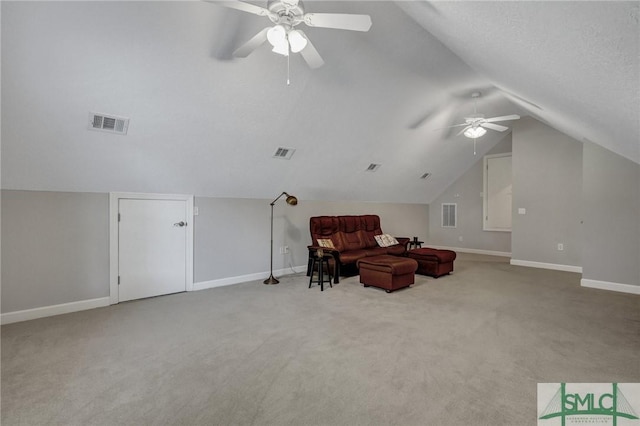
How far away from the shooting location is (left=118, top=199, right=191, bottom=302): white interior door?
400cm

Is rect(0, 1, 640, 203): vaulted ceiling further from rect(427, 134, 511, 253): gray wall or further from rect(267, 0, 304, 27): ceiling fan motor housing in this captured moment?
rect(427, 134, 511, 253): gray wall

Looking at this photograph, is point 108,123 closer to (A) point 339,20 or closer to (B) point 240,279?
(A) point 339,20

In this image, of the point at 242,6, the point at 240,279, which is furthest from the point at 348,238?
the point at 242,6

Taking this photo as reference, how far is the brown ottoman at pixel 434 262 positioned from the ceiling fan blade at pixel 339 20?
4.20 metres

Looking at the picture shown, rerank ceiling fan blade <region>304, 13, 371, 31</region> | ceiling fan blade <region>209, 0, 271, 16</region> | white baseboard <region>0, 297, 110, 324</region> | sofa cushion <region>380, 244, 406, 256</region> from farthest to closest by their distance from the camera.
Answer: sofa cushion <region>380, 244, 406, 256</region>
white baseboard <region>0, 297, 110, 324</region>
ceiling fan blade <region>304, 13, 371, 31</region>
ceiling fan blade <region>209, 0, 271, 16</region>

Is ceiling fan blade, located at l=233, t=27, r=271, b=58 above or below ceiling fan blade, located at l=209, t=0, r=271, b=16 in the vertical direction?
below

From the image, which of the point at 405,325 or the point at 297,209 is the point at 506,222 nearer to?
the point at 297,209

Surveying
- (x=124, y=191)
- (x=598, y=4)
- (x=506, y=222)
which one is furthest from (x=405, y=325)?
(x=506, y=222)

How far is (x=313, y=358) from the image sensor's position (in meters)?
2.49

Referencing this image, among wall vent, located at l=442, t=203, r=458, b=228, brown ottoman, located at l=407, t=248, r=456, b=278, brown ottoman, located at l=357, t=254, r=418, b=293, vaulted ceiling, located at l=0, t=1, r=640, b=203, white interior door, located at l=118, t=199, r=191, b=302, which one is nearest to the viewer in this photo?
vaulted ceiling, located at l=0, t=1, r=640, b=203

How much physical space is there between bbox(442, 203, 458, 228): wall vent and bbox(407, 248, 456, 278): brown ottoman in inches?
130

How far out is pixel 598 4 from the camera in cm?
108

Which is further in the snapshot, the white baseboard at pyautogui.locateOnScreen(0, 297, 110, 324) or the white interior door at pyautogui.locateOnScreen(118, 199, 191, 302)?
the white interior door at pyautogui.locateOnScreen(118, 199, 191, 302)

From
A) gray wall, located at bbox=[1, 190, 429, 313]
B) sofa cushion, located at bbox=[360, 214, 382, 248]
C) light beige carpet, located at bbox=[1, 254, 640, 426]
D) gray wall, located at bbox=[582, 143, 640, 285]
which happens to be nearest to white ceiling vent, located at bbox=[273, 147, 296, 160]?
gray wall, located at bbox=[1, 190, 429, 313]
